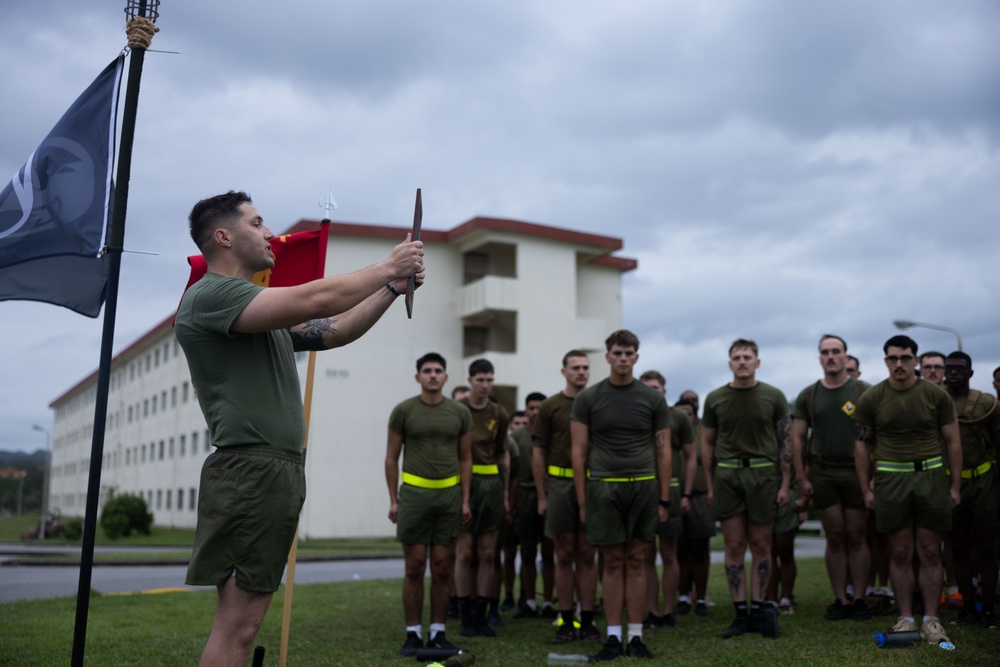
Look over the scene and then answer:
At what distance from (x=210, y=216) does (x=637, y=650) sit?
15.8 feet

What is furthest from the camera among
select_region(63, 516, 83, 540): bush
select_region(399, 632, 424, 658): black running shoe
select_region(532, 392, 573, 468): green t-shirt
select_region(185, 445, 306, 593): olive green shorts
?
select_region(63, 516, 83, 540): bush

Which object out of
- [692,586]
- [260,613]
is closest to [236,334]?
[260,613]

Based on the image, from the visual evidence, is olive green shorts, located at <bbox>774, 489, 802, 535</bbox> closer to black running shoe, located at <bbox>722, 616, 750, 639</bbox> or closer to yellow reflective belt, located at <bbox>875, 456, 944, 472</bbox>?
black running shoe, located at <bbox>722, 616, 750, 639</bbox>

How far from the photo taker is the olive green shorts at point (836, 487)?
8977mm

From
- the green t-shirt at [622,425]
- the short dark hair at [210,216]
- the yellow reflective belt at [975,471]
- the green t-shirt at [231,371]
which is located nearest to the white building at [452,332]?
the green t-shirt at [622,425]

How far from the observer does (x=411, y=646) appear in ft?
25.3

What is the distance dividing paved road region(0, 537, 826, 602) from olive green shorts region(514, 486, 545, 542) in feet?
19.1

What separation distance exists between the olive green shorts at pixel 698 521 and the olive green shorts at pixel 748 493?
1816mm

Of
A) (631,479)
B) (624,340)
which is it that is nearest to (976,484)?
(631,479)

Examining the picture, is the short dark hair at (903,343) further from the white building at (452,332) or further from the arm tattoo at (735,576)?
the white building at (452,332)

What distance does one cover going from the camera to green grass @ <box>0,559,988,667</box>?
6.82 metres

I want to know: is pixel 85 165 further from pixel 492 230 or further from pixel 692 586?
pixel 492 230

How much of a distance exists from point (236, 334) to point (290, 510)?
2.59 feet

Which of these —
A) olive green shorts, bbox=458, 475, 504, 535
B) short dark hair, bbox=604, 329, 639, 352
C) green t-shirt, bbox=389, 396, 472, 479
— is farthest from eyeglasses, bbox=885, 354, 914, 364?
olive green shorts, bbox=458, 475, 504, 535
